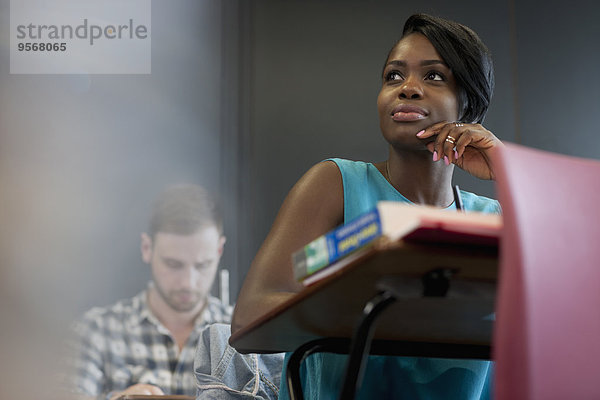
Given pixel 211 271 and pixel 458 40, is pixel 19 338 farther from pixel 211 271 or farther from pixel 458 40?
pixel 458 40

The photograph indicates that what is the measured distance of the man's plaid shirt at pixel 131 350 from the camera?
3.27 m

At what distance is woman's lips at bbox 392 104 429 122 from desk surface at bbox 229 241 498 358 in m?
0.50

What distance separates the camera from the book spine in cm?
67

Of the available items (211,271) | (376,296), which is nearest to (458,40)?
(376,296)

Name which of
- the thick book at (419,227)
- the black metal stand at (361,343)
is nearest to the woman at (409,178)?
the black metal stand at (361,343)

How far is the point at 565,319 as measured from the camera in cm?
60

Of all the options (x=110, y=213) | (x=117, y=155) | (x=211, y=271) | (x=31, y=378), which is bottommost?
(x=31, y=378)

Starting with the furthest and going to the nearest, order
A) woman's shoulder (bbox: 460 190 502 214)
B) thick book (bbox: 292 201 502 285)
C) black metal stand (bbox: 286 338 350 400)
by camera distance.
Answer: woman's shoulder (bbox: 460 190 502 214) → black metal stand (bbox: 286 338 350 400) → thick book (bbox: 292 201 502 285)

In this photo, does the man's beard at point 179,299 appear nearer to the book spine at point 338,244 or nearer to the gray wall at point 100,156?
the gray wall at point 100,156

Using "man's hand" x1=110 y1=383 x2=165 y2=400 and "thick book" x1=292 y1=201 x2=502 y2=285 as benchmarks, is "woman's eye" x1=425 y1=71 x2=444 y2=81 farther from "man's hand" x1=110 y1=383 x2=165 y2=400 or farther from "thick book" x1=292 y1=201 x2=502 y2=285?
"man's hand" x1=110 y1=383 x2=165 y2=400

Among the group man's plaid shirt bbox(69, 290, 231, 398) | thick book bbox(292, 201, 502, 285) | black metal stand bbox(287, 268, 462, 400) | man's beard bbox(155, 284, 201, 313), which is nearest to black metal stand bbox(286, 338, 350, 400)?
black metal stand bbox(287, 268, 462, 400)

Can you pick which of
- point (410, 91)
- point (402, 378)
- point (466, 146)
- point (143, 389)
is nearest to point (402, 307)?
point (402, 378)

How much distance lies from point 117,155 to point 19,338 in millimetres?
942

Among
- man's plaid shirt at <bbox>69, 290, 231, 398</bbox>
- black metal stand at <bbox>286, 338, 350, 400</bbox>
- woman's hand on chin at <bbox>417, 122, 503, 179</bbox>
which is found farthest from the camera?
man's plaid shirt at <bbox>69, 290, 231, 398</bbox>
